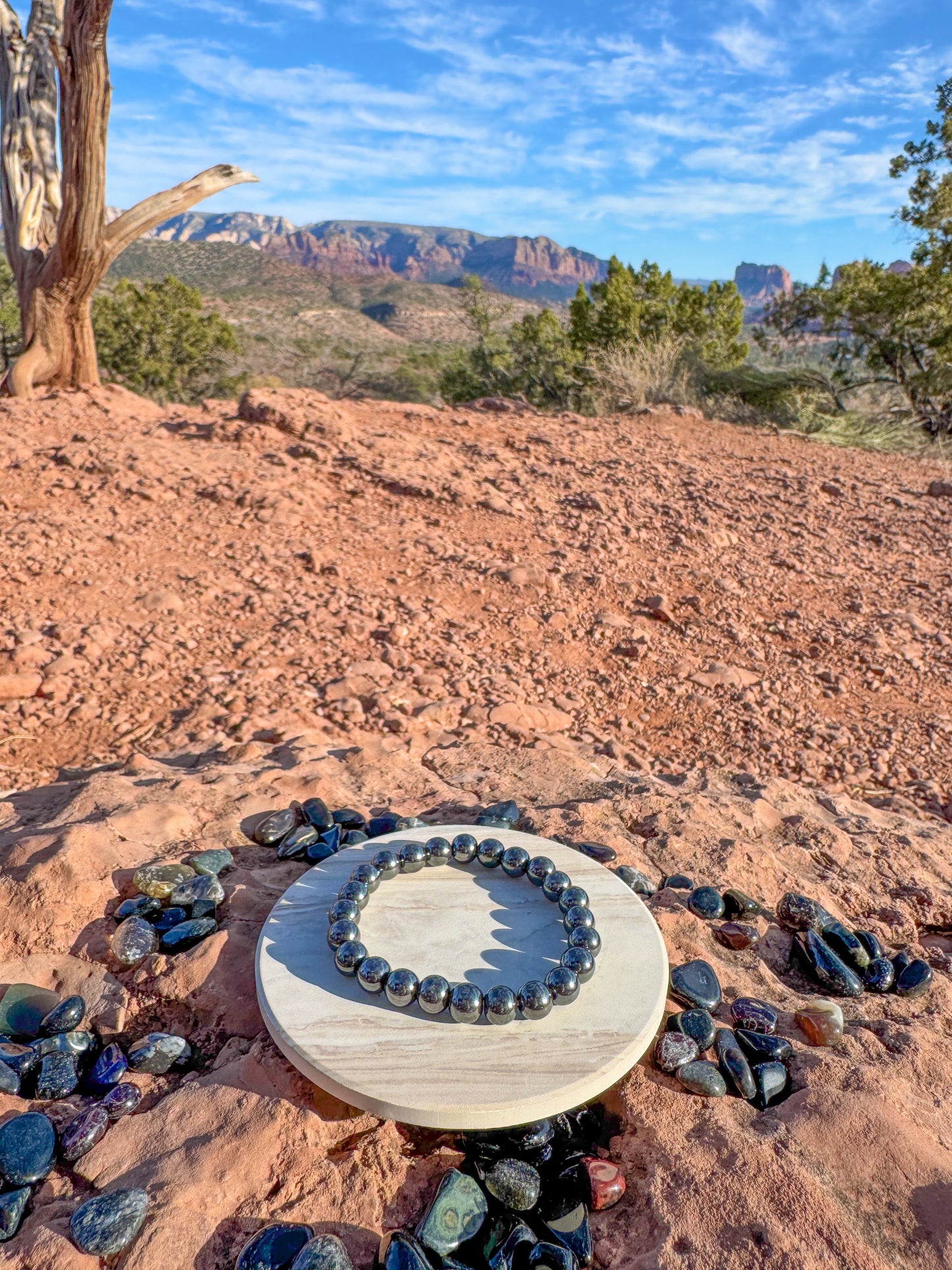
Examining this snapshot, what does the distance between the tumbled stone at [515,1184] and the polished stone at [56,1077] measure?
71 centimetres

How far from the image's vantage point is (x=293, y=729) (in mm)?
2635

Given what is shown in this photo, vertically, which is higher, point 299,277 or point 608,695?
point 299,277

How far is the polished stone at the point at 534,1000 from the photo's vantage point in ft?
4.49

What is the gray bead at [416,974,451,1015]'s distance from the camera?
1.36m

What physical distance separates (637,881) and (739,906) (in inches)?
9.5

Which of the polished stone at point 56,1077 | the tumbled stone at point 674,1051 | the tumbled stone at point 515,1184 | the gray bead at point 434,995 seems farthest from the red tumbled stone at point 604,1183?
the polished stone at point 56,1077

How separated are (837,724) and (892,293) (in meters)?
8.47

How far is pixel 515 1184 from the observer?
120 cm

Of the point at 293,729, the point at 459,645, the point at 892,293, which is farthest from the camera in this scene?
the point at 892,293

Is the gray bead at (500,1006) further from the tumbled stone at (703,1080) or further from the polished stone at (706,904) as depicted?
the polished stone at (706,904)

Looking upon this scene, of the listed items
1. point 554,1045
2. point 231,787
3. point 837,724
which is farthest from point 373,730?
point 837,724

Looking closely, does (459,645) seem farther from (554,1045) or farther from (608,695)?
(554,1045)

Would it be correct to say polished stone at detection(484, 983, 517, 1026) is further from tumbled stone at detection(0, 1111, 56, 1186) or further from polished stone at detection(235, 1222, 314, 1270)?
tumbled stone at detection(0, 1111, 56, 1186)

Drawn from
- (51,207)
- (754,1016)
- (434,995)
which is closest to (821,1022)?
(754,1016)
